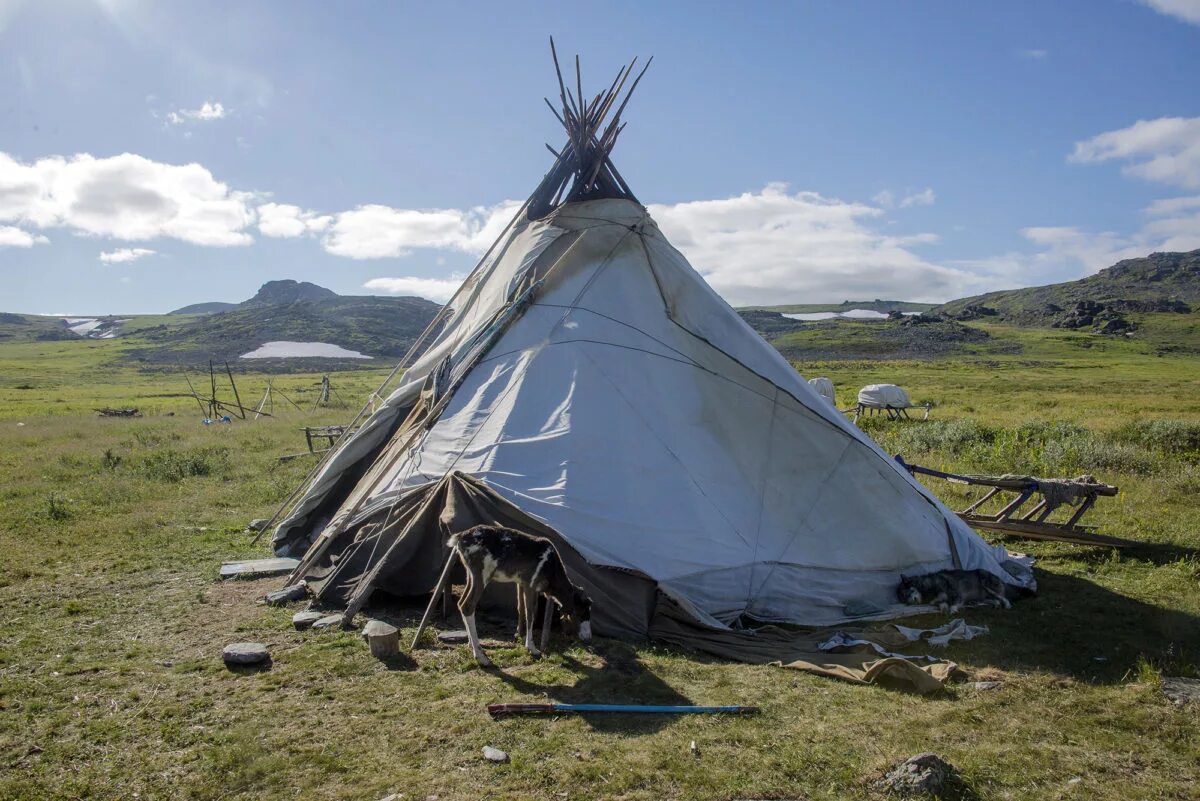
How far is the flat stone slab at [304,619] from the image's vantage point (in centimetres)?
716

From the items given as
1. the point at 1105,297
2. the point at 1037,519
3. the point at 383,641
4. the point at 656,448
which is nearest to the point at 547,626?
the point at 383,641

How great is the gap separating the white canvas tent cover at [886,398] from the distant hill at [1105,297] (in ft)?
245

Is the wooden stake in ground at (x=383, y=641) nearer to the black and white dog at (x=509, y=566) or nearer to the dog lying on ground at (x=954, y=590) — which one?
the black and white dog at (x=509, y=566)

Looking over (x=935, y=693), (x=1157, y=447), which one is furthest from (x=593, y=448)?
(x=1157, y=447)

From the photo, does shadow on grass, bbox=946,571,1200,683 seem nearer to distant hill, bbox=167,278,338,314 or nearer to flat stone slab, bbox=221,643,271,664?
flat stone slab, bbox=221,643,271,664

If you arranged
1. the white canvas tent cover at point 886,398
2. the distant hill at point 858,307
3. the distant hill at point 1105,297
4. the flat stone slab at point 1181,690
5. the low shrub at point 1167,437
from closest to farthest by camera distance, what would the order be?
the flat stone slab at point 1181,690 < the low shrub at point 1167,437 < the white canvas tent cover at point 886,398 < the distant hill at point 1105,297 < the distant hill at point 858,307

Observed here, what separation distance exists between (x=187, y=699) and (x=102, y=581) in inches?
167

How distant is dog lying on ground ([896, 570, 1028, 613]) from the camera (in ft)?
26.1

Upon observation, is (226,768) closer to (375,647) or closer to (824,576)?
(375,647)

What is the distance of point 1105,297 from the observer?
111 meters

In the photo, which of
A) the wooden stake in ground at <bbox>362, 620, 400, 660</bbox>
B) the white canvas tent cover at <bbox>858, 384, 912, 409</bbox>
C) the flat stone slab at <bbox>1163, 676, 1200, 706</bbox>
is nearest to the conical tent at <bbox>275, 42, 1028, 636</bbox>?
the wooden stake in ground at <bbox>362, 620, 400, 660</bbox>

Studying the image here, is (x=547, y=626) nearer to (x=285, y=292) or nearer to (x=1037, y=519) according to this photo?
(x=1037, y=519)

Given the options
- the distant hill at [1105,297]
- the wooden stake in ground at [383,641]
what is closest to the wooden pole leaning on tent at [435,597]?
the wooden stake in ground at [383,641]

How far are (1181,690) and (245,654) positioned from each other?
6.97 m
